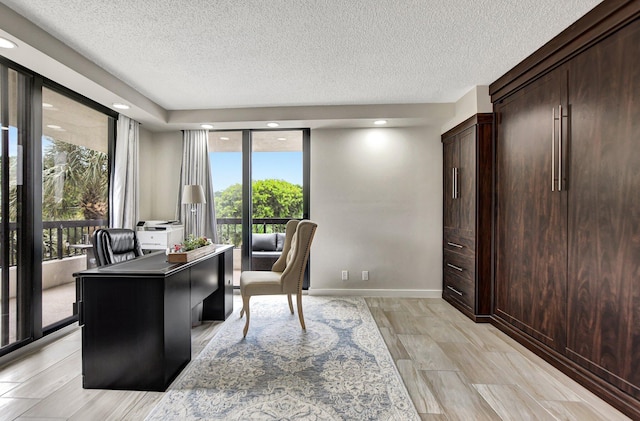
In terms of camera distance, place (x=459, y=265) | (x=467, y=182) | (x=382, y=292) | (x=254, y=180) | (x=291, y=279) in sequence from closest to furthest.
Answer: (x=291, y=279) < (x=467, y=182) < (x=459, y=265) < (x=382, y=292) < (x=254, y=180)

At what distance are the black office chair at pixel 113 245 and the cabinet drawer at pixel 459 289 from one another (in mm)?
3480

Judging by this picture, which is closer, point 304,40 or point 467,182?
point 304,40

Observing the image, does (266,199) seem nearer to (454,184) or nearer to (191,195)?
(191,195)

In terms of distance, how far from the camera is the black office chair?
2.68 meters

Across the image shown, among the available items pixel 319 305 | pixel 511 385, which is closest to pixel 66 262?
pixel 319 305

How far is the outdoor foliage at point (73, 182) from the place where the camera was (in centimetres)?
283

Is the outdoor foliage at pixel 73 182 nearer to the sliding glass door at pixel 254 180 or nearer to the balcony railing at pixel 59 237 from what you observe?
the balcony railing at pixel 59 237

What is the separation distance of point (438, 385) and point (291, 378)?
3.22 feet

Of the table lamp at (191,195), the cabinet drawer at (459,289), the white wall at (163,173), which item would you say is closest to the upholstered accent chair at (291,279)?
the table lamp at (191,195)

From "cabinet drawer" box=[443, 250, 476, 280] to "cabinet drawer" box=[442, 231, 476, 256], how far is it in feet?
0.18

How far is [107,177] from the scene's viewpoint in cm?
361

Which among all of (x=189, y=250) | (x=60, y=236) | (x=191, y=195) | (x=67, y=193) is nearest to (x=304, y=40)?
(x=189, y=250)

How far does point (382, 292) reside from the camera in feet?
13.7

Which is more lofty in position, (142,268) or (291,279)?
(142,268)
